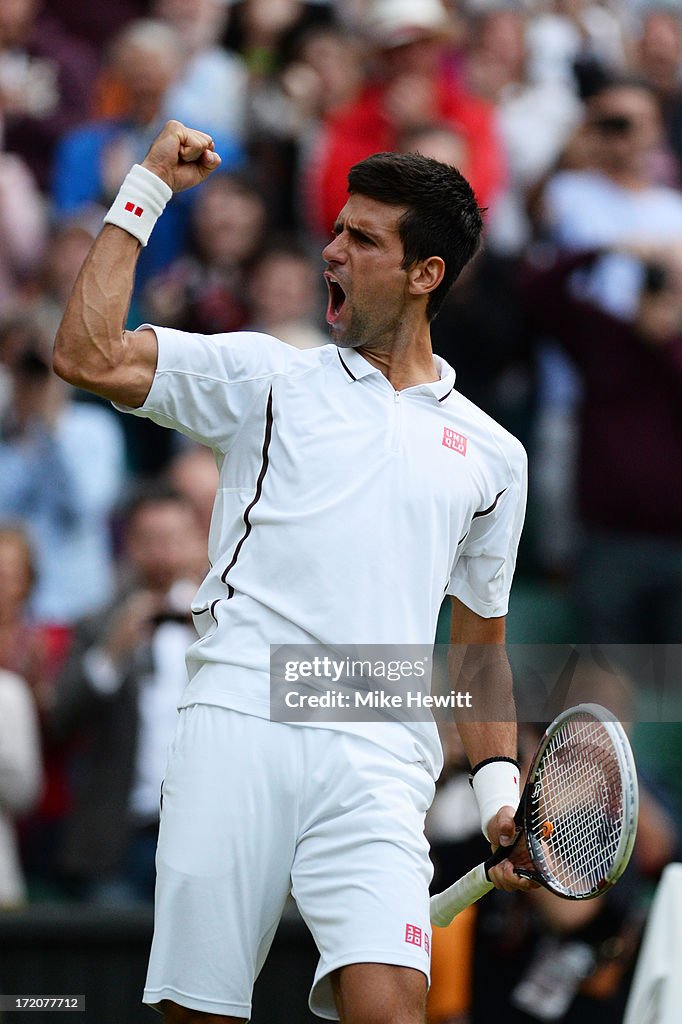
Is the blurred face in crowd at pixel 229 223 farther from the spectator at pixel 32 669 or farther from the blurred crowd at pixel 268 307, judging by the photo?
the spectator at pixel 32 669

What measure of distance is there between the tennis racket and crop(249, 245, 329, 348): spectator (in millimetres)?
3684

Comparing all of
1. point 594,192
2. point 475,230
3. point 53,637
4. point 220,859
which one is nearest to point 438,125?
point 594,192

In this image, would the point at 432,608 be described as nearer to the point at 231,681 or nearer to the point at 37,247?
the point at 231,681

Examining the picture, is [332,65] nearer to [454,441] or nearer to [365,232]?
[365,232]

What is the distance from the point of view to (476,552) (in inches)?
146

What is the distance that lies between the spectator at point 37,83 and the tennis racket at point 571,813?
532 cm

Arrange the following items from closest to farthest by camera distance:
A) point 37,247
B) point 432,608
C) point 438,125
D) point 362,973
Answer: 1. point 362,973
2. point 432,608
3. point 438,125
4. point 37,247

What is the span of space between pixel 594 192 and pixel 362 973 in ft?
15.7

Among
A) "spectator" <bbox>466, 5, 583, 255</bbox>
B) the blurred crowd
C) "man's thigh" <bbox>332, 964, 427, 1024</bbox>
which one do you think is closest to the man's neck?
"man's thigh" <bbox>332, 964, 427, 1024</bbox>

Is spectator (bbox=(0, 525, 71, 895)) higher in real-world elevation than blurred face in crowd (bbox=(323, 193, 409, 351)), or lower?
lower

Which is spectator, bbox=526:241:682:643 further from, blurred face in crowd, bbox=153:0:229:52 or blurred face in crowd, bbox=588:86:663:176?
blurred face in crowd, bbox=153:0:229:52

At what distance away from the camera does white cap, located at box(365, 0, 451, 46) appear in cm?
766

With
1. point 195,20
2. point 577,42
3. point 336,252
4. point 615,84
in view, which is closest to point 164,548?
point 336,252

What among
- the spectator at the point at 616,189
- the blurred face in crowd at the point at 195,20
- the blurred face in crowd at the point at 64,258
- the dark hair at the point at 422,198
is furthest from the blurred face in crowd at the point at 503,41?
the dark hair at the point at 422,198
